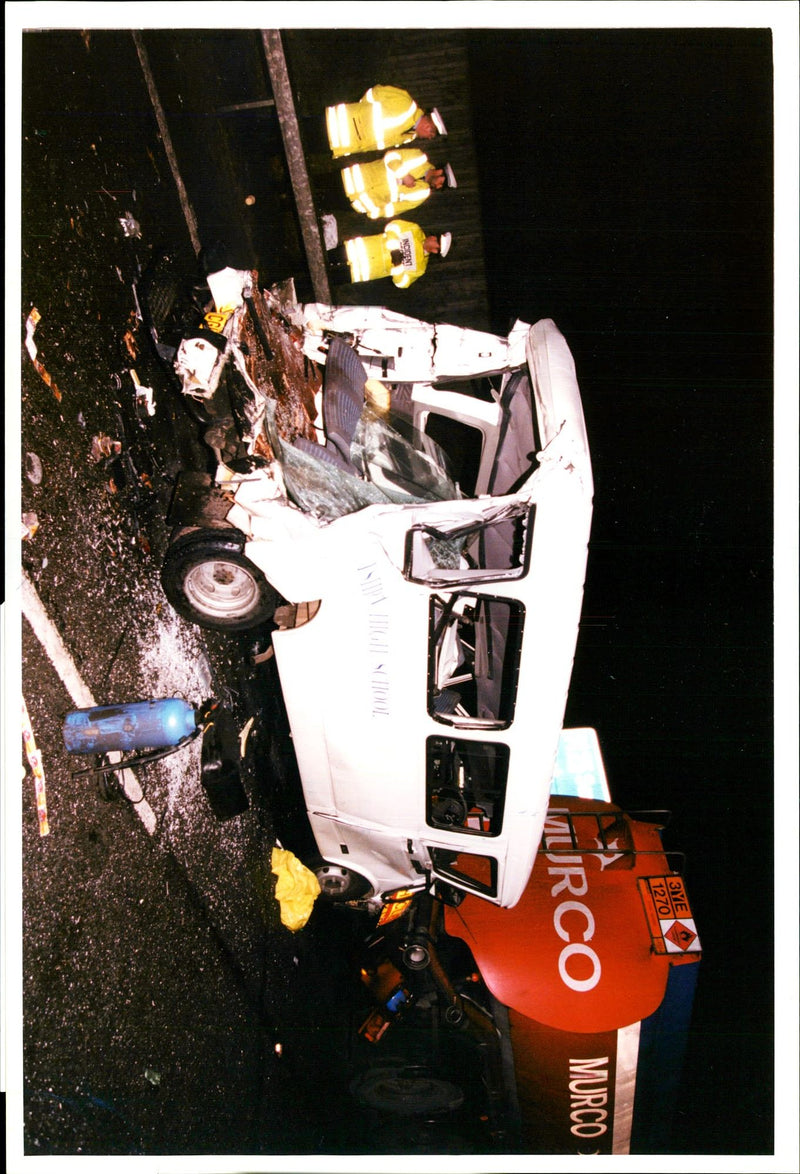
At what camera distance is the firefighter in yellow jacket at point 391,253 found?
5.53m

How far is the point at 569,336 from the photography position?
645 cm

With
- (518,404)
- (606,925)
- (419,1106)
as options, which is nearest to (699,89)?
(518,404)

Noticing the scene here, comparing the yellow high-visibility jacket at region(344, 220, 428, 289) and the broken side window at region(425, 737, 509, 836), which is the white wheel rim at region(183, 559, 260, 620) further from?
the yellow high-visibility jacket at region(344, 220, 428, 289)

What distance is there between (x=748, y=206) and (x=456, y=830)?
5.83m

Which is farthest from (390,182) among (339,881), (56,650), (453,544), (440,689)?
(339,881)

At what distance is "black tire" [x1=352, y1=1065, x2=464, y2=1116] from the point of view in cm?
423

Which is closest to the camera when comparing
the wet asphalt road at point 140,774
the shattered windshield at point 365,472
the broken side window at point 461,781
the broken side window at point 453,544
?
the wet asphalt road at point 140,774

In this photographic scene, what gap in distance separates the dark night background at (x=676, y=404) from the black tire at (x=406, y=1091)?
2161 mm

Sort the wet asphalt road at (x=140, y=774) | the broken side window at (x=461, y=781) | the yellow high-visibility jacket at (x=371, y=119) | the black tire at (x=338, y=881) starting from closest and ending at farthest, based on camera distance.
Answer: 1. the wet asphalt road at (x=140, y=774)
2. the broken side window at (x=461, y=781)
3. the black tire at (x=338, y=881)
4. the yellow high-visibility jacket at (x=371, y=119)

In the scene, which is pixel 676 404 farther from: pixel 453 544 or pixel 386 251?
pixel 453 544

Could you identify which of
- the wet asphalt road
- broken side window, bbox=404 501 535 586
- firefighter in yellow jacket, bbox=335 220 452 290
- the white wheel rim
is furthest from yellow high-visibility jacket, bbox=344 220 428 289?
the white wheel rim

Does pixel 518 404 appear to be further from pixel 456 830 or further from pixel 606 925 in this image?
pixel 606 925

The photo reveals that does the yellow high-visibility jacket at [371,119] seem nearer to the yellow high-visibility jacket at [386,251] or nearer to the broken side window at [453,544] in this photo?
the yellow high-visibility jacket at [386,251]

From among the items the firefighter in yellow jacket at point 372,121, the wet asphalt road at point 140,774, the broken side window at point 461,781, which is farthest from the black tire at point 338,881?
the firefighter in yellow jacket at point 372,121
